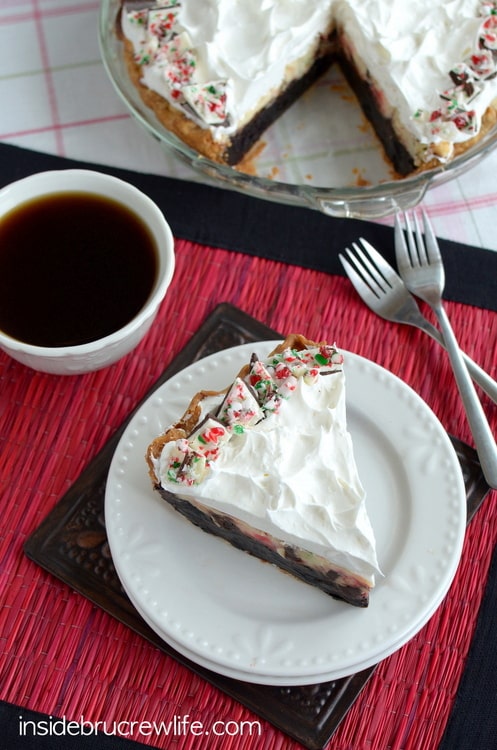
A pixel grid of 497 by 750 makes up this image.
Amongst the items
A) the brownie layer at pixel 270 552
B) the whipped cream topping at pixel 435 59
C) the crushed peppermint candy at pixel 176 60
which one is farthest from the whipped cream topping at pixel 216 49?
the brownie layer at pixel 270 552

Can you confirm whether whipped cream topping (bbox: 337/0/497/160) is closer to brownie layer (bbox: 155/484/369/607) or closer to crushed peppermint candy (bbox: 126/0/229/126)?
crushed peppermint candy (bbox: 126/0/229/126)

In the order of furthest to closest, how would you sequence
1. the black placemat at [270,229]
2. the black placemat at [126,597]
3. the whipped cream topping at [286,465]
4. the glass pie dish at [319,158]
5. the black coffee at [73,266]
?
1. the black placemat at [270,229]
2. the glass pie dish at [319,158]
3. the black coffee at [73,266]
4. the black placemat at [126,597]
5. the whipped cream topping at [286,465]

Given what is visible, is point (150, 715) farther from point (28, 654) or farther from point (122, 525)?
point (122, 525)

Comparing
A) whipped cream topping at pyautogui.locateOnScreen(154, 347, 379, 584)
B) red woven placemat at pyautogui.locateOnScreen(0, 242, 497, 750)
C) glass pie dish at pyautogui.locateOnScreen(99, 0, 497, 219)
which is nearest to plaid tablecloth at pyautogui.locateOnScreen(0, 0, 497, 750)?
red woven placemat at pyautogui.locateOnScreen(0, 242, 497, 750)

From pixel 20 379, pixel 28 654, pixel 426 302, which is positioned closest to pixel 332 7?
pixel 426 302

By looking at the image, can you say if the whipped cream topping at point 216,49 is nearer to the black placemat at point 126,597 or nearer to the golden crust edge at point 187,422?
the black placemat at point 126,597

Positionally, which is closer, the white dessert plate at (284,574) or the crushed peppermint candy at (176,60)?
the white dessert plate at (284,574)

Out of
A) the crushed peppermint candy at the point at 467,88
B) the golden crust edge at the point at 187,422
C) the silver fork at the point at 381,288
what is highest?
the crushed peppermint candy at the point at 467,88
